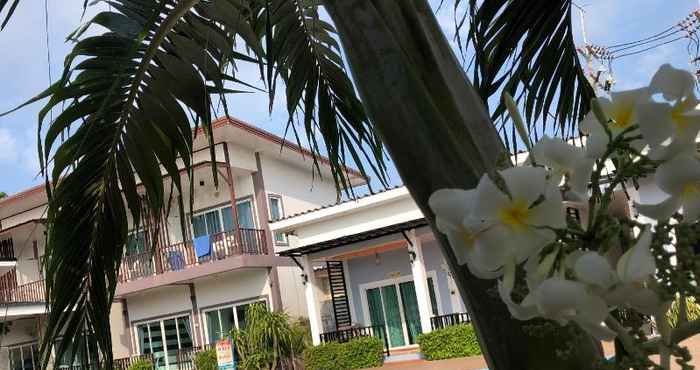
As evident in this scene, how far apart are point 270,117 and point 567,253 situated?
6.96 feet

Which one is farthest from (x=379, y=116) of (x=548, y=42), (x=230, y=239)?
(x=230, y=239)

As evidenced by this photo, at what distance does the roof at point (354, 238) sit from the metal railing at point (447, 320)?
181 cm

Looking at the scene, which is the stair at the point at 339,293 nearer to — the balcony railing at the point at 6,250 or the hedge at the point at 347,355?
Result: the hedge at the point at 347,355

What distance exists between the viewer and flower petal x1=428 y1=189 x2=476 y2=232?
0.58m

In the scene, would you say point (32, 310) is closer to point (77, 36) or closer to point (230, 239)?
point (230, 239)

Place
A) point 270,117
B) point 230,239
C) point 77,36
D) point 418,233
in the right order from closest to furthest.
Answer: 1. point 77,36
2. point 270,117
3. point 418,233
4. point 230,239

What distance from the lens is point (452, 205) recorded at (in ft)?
1.92

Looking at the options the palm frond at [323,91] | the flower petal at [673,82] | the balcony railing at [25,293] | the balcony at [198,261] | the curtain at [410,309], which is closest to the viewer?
the flower petal at [673,82]

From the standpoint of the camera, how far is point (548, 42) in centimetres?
237

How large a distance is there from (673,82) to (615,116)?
0.06 m

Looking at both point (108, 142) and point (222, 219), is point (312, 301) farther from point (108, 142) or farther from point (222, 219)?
point (108, 142)

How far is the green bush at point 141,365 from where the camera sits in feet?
58.2

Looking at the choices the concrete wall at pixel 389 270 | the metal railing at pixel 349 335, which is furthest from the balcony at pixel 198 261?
Result: the metal railing at pixel 349 335

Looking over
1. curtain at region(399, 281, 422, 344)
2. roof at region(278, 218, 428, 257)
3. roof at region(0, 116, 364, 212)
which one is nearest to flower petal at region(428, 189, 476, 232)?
roof at region(278, 218, 428, 257)
